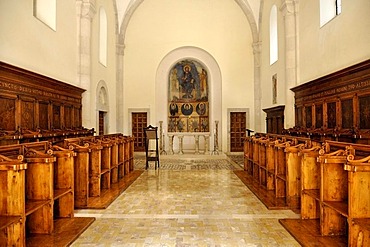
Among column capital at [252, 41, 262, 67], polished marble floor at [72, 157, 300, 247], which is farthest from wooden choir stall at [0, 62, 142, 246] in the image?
column capital at [252, 41, 262, 67]

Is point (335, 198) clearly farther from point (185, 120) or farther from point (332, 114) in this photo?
point (185, 120)

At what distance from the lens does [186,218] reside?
5.50 metres

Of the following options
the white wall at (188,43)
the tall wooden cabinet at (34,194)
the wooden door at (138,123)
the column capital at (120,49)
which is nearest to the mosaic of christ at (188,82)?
the white wall at (188,43)

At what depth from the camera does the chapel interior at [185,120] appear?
4500 mm

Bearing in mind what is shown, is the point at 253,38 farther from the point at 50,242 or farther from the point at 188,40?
the point at 50,242

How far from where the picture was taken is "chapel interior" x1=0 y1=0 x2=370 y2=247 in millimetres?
4500

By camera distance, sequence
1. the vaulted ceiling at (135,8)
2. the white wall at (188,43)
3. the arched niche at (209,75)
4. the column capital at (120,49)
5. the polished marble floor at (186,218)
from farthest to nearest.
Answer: the arched niche at (209,75), the white wall at (188,43), the column capital at (120,49), the vaulted ceiling at (135,8), the polished marble floor at (186,218)

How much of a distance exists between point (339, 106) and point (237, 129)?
9.92 metres

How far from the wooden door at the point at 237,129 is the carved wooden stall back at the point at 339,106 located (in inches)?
289

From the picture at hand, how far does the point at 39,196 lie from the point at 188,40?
1473 cm

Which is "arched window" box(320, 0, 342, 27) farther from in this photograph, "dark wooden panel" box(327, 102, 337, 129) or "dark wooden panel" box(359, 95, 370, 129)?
"dark wooden panel" box(359, 95, 370, 129)

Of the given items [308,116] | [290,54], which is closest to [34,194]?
[308,116]

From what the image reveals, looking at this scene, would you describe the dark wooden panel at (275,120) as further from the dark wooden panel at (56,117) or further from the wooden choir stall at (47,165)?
the dark wooden panel at (56,117)

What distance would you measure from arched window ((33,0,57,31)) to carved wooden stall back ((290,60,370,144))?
7.86 m
